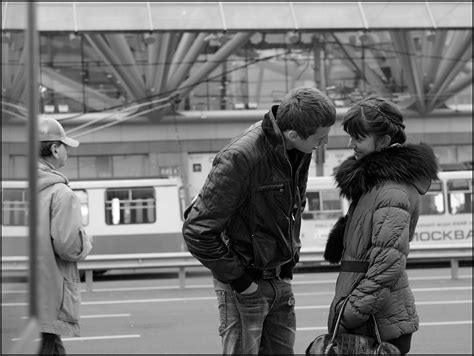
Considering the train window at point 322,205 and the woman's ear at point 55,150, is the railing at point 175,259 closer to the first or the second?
the train window at point 322,205

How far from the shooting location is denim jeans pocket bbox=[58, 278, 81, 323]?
12.9 feet

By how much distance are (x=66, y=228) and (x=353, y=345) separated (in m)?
1.51

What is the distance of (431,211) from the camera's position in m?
20.2

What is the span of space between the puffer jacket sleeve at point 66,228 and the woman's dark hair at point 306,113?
126 cm

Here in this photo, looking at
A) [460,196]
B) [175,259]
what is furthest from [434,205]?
[175,259]

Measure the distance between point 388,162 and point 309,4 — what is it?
21323 millimetres

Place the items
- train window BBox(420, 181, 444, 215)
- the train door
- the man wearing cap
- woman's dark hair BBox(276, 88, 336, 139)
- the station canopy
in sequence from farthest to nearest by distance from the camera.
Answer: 1. the train door
2. the station canopy
3. train window BBox(420, 181, 444, 215)
4. the man wearing cap
5. woman's dark hair BBox(276, 88, 336, 139)

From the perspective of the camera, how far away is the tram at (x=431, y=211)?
64.8ft

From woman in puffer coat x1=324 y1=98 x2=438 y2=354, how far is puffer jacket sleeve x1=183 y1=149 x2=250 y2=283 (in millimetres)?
492

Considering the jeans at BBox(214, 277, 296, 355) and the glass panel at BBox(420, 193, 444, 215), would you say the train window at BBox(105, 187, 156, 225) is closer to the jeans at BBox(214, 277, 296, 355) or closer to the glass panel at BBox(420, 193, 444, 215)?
the glass panel at BBox(420, 193, 444, 215)

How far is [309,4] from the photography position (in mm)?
24109

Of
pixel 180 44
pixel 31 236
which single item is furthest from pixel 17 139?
pixel 180 44

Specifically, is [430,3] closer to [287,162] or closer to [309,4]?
[309,4]

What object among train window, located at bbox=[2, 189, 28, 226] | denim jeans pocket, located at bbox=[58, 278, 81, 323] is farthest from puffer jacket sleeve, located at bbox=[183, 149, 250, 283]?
train window, located at bbox=[2, 189, 28, 226]
